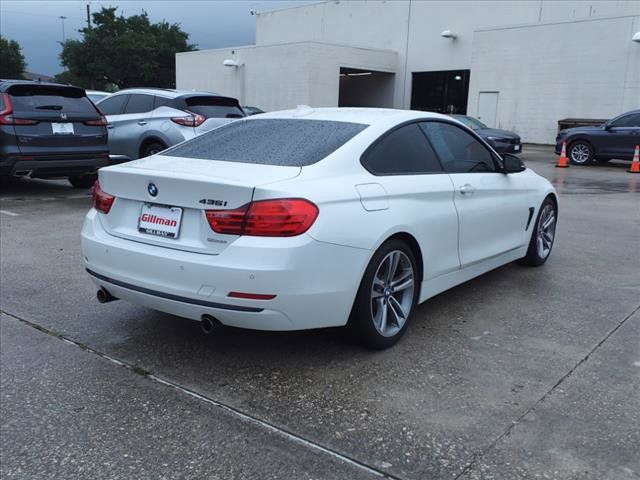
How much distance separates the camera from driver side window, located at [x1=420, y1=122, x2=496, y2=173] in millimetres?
4688

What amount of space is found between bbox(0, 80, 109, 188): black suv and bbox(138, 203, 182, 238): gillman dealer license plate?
6324mm

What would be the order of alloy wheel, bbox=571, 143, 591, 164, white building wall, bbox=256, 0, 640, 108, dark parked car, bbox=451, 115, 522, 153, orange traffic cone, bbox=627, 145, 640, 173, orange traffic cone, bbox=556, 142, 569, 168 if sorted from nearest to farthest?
orange traffic cone, bbox=627, 145, 640, 173
dark parked car, bbox=451, 115, 522, 153
orange traffic cone, bbox=556, 142, 569, 168
alloy wheel, bbox=571, 143, 591, 164
white building wall, bbox=256, 0, 640, 108

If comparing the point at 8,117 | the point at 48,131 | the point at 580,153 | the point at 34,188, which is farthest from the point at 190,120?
the point at 580,153

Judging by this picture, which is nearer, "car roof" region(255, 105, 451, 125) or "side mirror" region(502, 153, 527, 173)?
"car roof" region(255, 105, 451, 125)

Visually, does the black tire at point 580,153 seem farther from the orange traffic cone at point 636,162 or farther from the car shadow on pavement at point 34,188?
the car shadow on pavement at point 34,188

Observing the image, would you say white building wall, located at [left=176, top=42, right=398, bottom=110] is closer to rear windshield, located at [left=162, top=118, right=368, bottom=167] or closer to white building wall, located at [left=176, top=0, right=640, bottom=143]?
white building wall, located at [left=176, top=0, right=640, bottom=143]

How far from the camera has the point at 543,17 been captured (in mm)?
29234

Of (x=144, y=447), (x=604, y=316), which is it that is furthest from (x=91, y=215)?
(x=604, y=316)

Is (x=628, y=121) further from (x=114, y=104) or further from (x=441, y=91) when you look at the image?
(x=441, y=91)

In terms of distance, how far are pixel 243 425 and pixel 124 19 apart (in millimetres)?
74574

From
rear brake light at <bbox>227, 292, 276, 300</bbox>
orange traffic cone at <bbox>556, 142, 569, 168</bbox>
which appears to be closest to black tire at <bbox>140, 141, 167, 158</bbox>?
rear brake light at <bbox>227, 292, 276, 300</bbox>

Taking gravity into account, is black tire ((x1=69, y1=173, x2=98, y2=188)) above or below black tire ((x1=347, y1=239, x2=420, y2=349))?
below

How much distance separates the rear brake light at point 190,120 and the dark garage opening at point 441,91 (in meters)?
23.1

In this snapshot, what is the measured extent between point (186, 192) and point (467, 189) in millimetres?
2196
